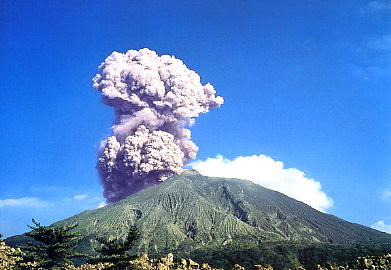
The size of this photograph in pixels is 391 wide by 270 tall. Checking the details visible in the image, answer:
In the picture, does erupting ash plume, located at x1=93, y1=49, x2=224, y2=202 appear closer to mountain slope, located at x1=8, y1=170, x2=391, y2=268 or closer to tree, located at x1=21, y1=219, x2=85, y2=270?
mountain slope, located at x1=8, y1=170, x2=391, y2=268

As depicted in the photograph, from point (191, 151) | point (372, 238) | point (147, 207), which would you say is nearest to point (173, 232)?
point (147, 207)

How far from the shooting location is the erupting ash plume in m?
165

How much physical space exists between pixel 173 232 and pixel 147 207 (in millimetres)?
26060

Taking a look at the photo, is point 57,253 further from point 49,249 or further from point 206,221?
point 206,221

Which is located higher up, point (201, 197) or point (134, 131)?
point (134, 131)

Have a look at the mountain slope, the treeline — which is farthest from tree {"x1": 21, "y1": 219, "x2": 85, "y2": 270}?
the mountain slope

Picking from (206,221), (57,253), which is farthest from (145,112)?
(57,253)

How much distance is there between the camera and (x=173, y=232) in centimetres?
15738

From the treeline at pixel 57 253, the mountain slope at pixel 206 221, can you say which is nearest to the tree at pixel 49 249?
the treeline at pixel 57 253

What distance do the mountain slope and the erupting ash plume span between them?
50.1 feet

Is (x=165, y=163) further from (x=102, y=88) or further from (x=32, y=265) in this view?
(x=32, y=265)

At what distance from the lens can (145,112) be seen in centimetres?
16488

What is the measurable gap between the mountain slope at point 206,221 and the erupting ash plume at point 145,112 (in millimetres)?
15282

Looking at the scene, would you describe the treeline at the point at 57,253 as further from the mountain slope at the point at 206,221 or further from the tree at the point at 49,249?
the mountain slope at the point at 206,221
